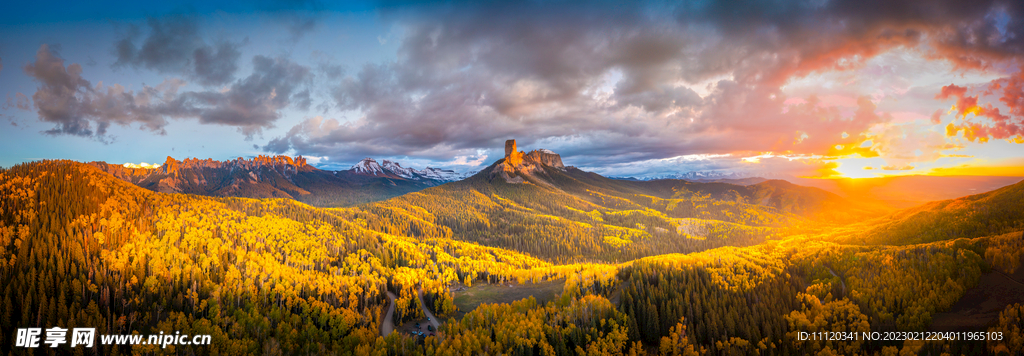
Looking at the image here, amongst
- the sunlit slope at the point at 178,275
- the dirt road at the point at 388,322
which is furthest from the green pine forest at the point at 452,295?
the dirt road at the point at 388,322

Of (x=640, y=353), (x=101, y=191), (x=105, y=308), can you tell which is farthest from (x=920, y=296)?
(x=101, y=191)

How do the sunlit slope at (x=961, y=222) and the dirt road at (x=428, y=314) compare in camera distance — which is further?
the sunlit slope at (x=961, y=222)

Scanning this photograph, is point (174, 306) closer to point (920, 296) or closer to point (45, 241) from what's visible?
point (45, 241)

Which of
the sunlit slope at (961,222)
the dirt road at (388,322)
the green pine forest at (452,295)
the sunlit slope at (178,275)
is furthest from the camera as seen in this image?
the sunlit slope at (961,222)

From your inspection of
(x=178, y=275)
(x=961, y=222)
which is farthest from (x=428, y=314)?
(x=961, y=222)

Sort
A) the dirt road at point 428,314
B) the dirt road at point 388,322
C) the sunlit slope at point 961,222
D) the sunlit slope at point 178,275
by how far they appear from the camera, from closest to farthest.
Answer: the sunlit slope at point 178,275, the dirt road at point 388,322, the dirt road at point 428,314, the sunlit slope at point 961,222

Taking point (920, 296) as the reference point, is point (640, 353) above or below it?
below

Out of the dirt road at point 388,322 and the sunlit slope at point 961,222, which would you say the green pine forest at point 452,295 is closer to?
the sunlit slope at point 961,222

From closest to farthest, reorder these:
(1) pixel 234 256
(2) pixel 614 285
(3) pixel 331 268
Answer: (2) pixel 614 285 < (1) pixel 234 256 < (3) pixel 331 268

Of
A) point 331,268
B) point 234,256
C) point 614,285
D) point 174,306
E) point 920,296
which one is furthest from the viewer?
point 331,268

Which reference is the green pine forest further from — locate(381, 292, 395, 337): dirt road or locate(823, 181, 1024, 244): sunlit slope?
locate(381, 292, 395, 337): dirt road

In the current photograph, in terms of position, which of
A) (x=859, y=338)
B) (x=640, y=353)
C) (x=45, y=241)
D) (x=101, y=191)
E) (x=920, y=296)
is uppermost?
(x=101, y=191)
